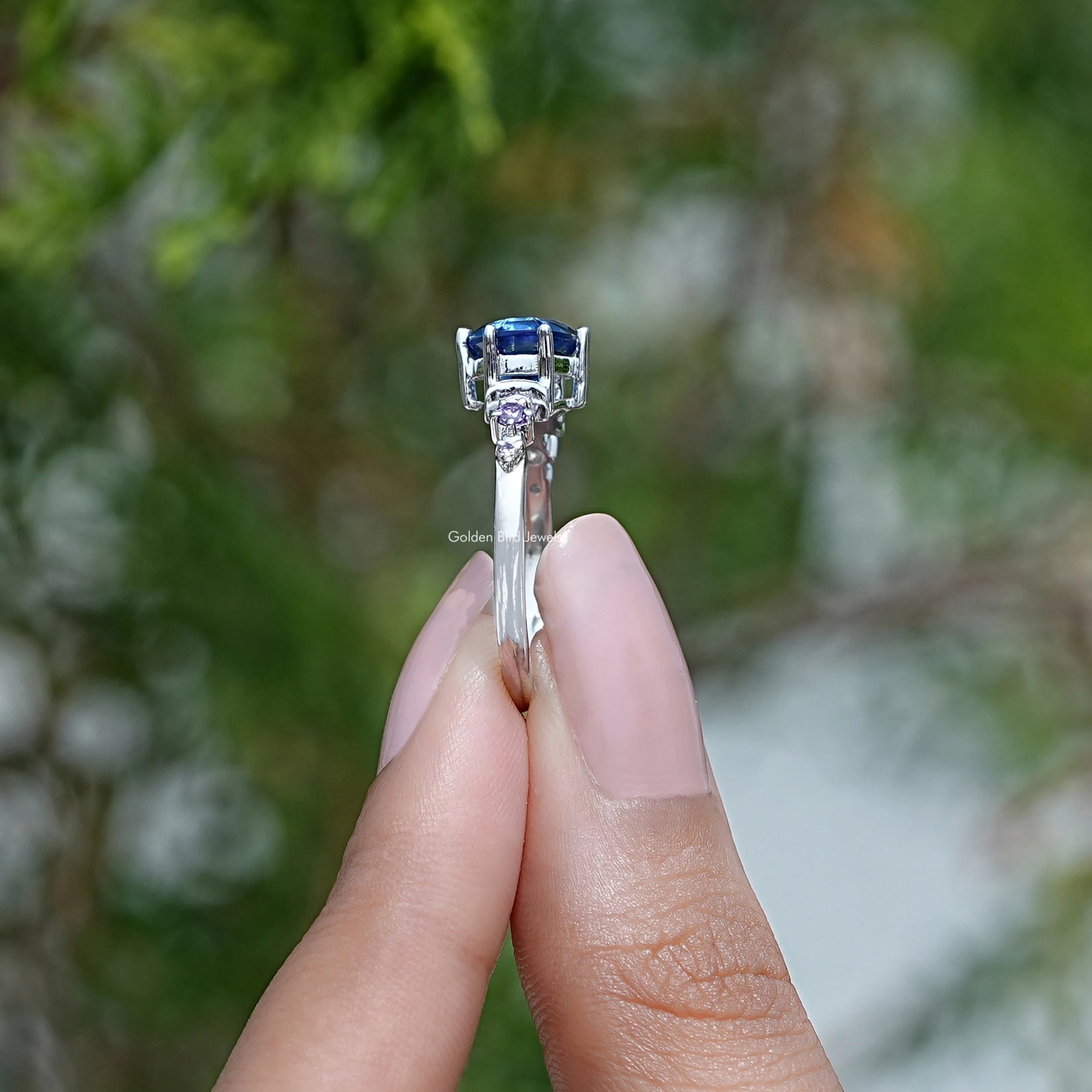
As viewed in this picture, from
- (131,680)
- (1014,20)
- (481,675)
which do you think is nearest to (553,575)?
(481,675)

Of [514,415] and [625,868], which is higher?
[514,415]

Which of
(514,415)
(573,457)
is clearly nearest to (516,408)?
(514,415)

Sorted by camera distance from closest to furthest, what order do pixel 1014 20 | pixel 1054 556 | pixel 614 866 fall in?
pixel 614 866, pixel 1014 20, pixel 1054 556

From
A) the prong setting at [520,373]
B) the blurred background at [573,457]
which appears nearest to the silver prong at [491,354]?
the prong setting at [520,373]

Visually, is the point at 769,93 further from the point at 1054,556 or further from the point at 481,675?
the point at 481,675

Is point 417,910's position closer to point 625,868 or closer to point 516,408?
point 625,868

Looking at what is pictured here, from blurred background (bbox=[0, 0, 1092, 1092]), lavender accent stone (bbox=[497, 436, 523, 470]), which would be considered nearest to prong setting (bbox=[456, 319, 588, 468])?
lavender accent stone (bbox=[497, 436, 523, 470])

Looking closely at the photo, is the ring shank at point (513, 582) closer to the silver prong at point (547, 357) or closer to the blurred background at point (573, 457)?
the silver prong at point (547, 357)
